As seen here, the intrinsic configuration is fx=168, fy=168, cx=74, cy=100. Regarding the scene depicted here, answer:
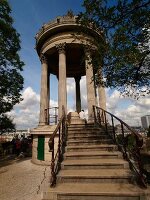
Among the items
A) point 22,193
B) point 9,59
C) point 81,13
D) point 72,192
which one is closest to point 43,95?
point 9,59

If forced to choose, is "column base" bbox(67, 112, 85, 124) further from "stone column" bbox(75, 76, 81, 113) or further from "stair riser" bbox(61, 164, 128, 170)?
"stair riser" bbox(61, 164, 128, 170)

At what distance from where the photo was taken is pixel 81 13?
7.04m

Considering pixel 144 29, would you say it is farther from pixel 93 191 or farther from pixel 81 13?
pixel 93 191

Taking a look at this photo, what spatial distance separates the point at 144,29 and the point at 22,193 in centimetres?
768

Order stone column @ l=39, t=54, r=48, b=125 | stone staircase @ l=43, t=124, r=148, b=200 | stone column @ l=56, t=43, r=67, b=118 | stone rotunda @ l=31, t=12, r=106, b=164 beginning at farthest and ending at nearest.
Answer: stone column @ l=39, t=54, r=48, b=125 → stone column @ l=56, t=43, r=67, b=118 → stone rotunda @ l=31, t=12, r=106, b=164 → stone staircase @ l=43, t=124, r=148, b=200

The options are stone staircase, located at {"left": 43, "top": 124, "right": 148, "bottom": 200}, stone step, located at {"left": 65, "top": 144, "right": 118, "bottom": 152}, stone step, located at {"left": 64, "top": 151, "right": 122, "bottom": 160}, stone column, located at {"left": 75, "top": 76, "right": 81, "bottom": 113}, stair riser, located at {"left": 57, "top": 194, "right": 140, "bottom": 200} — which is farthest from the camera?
stone column, located at {"left": 75, "top": 76, "right": 81, "bottom": 113}

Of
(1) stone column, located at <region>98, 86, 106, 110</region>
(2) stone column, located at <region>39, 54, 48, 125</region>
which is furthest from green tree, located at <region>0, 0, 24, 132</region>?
(1) stone column, located at <region>98, 86, 106, 110</region>

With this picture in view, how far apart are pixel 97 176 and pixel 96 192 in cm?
65

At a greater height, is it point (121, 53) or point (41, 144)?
point (121, 53)

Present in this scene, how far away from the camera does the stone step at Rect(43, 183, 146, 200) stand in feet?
12.4

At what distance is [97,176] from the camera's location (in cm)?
454

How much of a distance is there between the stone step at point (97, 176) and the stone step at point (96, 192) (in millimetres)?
151

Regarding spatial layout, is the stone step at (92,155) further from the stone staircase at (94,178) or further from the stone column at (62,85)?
the stone column at (62,85)

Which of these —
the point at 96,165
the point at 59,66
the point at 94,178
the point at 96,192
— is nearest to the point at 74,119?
the point at 59,66
